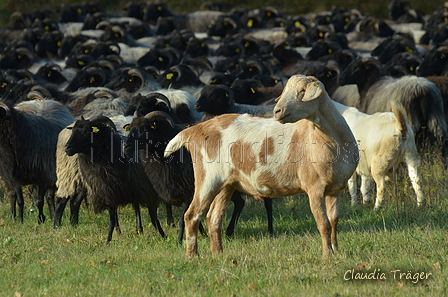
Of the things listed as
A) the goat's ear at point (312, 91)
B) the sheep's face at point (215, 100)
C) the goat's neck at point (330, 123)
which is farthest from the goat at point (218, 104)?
the goat's ear at point (312, 91)

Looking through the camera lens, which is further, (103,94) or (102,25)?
(102,25)

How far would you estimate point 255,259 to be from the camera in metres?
5.97

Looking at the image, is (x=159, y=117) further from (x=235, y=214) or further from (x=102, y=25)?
(x=102, y=25)

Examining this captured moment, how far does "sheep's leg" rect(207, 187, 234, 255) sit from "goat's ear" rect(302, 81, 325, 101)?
4.68 feet

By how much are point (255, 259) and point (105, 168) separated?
2.60 m

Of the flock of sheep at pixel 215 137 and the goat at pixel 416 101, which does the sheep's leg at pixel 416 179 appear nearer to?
the flock of sheep at pixel 215 137

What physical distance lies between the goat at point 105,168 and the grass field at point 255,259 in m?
0.45

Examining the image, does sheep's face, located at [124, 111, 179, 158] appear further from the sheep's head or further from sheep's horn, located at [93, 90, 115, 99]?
sheep's horn, located at [93, 90, 115, 99]

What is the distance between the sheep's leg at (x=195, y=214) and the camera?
641 cm

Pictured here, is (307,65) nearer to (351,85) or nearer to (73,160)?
(351,85)

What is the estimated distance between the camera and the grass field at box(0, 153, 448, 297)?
5129 millimetres

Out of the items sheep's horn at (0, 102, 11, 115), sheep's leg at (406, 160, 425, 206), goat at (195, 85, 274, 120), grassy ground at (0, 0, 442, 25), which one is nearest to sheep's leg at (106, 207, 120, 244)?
sheep's horn at (0, 102, 11, 115)

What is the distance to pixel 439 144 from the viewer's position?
1127cm

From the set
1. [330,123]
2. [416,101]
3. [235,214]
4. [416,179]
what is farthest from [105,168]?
[416,101]
